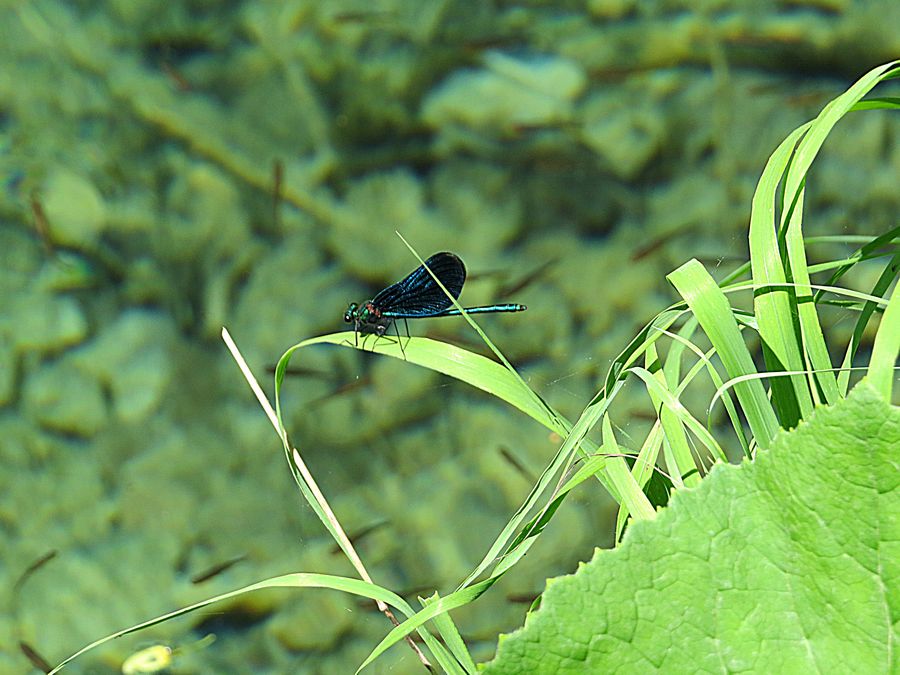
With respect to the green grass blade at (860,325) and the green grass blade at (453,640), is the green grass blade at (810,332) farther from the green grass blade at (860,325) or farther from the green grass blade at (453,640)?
the green grass blade at (453,640)

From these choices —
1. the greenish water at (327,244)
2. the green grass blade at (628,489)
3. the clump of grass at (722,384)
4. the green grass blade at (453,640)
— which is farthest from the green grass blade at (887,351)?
the greenish water at (327,244)

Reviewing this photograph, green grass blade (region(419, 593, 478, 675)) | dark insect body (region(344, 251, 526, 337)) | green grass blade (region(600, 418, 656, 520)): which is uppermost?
dark insect body (region(344, 251, 526, 337))

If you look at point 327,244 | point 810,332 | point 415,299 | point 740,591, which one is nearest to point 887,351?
point 810,332

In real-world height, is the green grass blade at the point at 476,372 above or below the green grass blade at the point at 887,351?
below

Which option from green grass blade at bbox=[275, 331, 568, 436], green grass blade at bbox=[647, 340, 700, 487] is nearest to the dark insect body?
green grass blade at bbox=[275, 331, 568, 436]

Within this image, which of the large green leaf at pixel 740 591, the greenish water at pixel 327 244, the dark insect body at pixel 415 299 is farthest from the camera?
the greenish water at pixel 327 244

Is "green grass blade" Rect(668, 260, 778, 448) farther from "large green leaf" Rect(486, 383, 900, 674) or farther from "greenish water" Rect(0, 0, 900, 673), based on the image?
"greenish water" Rect(0, 0, 900, 673)
